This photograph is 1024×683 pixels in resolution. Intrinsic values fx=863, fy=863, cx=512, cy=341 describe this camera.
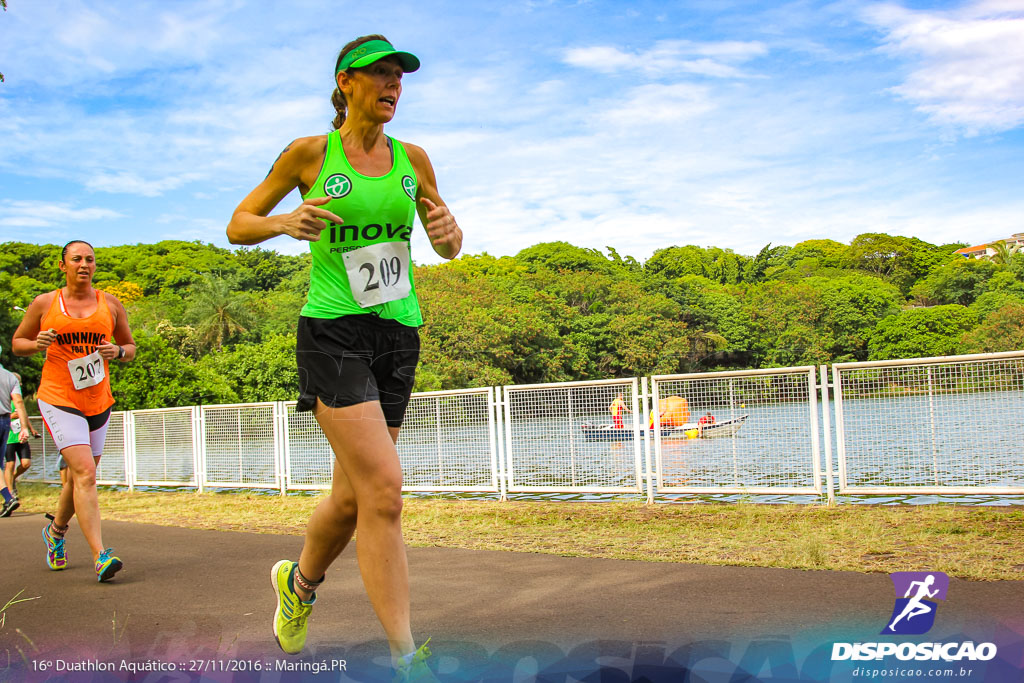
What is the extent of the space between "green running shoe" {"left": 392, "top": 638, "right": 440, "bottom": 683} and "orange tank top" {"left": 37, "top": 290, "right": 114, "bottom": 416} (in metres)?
4.03

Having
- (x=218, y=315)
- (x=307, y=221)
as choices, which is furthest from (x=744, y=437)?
(x=218, y=315)

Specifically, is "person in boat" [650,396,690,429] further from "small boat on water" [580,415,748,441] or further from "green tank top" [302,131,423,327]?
"green tank top" [302,131,423,327]

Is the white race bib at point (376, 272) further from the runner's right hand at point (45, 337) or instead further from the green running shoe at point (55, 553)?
the green running shoe at point (55, 553)

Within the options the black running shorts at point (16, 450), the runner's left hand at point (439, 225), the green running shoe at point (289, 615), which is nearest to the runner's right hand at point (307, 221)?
the runner's left hand at point (439, 225)

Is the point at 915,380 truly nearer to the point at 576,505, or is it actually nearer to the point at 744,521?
the point at 744,521

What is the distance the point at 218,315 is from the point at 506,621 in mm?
61505

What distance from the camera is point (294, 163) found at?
3.11 meters

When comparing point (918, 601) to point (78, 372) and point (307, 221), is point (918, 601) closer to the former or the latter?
point (307, 221)

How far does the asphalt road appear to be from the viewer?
315 centimetres

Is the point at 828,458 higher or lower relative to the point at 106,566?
higher

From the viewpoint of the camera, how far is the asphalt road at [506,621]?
10.3ft

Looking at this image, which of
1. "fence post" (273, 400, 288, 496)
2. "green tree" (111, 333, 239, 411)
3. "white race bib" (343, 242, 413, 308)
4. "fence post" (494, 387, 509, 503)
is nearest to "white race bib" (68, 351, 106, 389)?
"white race bib" (343, 242, 413, 308)

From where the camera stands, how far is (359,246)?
3.01 meters

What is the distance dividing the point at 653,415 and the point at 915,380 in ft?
8.87
